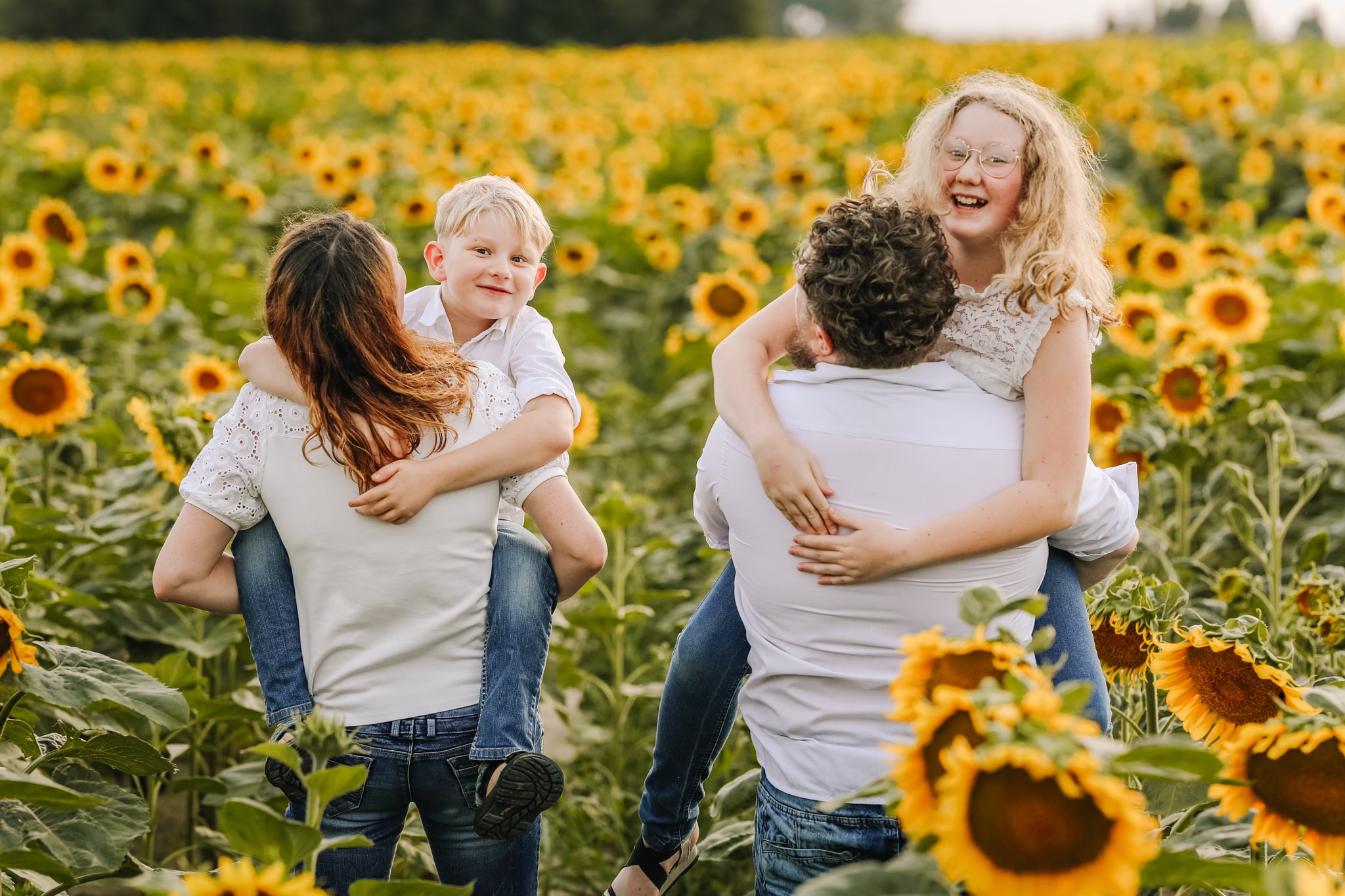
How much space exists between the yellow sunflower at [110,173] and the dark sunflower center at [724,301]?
3.52m

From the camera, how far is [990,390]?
1.67 meters

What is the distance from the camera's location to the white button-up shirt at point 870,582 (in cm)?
151

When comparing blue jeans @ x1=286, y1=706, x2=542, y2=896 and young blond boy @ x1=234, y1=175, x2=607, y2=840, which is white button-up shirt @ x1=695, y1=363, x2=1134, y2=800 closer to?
young blond boy @ x1=234, y1=175, x2=607, y2=840

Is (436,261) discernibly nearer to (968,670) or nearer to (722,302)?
(968,670)

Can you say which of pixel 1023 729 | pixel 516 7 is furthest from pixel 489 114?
pixel 516 7

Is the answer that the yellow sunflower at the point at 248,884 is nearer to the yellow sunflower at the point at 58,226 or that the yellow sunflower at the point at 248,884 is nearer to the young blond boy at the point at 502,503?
the young blond boy at the point at 502,503

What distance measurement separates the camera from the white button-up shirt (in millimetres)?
1508

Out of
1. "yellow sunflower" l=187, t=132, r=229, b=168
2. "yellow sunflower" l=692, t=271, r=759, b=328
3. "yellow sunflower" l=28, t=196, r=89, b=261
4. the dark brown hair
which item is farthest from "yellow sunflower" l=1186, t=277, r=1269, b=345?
"yellow sunflower" l=187, t=132, r=229, b=168

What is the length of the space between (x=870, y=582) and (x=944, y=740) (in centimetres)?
49

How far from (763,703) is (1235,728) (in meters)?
0.58

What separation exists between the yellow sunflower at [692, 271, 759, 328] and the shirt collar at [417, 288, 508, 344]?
7.78 feet

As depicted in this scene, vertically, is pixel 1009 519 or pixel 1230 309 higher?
pixel 1230 309

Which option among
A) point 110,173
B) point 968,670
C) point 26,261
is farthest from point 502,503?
point 110,173

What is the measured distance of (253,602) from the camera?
5.60ft
